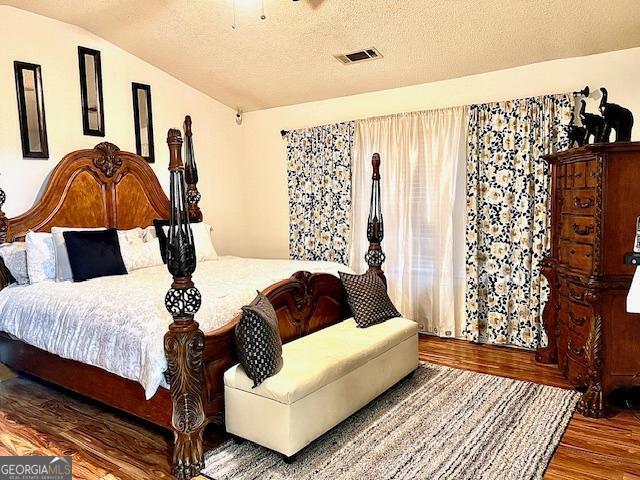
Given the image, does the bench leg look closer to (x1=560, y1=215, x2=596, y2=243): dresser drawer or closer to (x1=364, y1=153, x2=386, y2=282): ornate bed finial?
(x1=364, y1=153, x2=386, y2=282): ornate bed finial

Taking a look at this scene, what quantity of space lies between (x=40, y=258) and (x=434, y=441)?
124 inches

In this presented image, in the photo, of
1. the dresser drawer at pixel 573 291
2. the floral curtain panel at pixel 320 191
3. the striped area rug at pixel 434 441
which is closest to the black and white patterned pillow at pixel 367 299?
the striped area rug at pixel 434 441

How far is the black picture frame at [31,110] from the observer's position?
A: 13.1 ft

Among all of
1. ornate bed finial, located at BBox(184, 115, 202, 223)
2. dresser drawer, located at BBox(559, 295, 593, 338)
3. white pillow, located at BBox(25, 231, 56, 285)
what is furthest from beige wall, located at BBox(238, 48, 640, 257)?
white pillow, located at BBox(25, 231, 56, 285)

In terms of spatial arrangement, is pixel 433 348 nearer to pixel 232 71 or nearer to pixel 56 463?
pixel 56 463

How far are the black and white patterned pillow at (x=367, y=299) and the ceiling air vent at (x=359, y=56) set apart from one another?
6.63ft

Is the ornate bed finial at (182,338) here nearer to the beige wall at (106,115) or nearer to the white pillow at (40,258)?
the white pillow at (40,258)

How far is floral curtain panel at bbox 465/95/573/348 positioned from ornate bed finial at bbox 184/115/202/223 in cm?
263

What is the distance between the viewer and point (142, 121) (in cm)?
496

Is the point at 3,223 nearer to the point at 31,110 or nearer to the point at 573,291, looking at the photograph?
the point at 31,110

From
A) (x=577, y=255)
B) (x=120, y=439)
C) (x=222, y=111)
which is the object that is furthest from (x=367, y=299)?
(x=222, y=111)

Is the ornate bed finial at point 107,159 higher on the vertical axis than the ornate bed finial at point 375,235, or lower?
higher

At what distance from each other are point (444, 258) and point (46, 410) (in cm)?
358

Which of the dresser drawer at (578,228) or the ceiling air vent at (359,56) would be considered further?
the ceiling air vent at (359,56)
